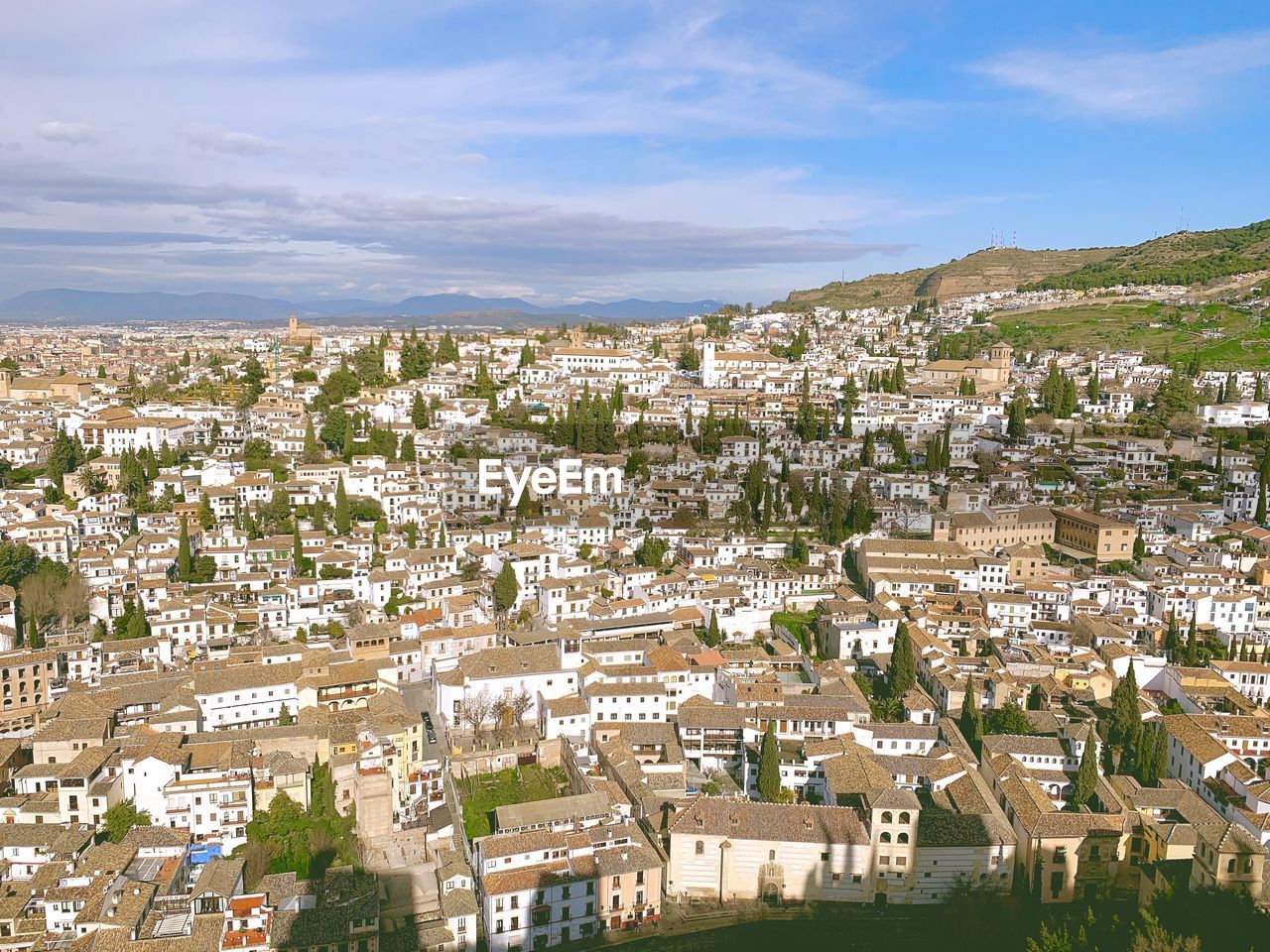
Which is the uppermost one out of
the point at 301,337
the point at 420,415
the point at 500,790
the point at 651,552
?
the point at 301,337

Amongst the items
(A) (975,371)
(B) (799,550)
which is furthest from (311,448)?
(A) (975,371)

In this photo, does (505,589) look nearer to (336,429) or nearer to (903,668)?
(903,668)

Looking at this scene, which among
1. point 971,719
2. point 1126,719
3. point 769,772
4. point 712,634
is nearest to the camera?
point 769,772

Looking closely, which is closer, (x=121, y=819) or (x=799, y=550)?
(x=121, y=819)

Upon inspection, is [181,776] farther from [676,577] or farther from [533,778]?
[676,577]

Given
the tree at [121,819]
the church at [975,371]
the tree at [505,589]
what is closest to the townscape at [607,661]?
the tree at [121,819]

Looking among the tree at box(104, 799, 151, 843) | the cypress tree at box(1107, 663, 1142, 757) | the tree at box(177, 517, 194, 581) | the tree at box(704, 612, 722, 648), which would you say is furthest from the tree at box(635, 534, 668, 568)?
the tree at box(104, 799, 151, 843)
